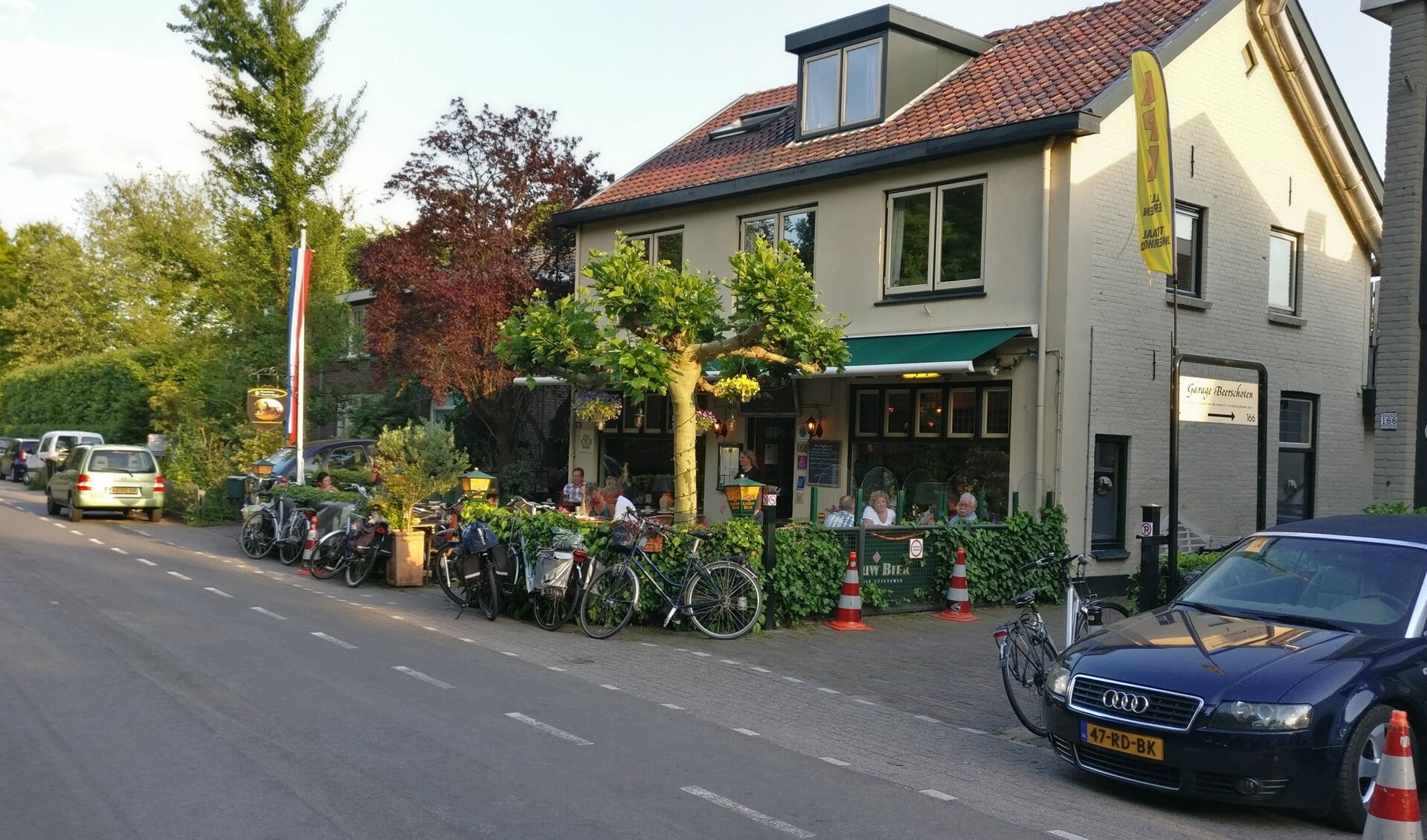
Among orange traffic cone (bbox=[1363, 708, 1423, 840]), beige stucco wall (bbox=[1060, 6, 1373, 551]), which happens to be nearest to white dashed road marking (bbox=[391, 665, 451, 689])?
orange traffic cone (bbox=[1363, 708, 1423, 840])

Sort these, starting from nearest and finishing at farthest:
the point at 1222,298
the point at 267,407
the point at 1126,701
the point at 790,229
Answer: the point at 1126,701
the point at 1222,298
the point at 790,229
the point at 267,407

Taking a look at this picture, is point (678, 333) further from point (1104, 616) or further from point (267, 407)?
point (267, 407)

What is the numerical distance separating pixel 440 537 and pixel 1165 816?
31.7ft

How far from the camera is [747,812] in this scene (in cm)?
602

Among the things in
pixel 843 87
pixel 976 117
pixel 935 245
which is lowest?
pixel 935 245

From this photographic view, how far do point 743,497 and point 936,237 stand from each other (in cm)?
627

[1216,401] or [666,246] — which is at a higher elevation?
[666,246]

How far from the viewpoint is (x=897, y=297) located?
56.3 feet

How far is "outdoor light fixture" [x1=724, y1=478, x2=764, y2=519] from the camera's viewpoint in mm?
12312

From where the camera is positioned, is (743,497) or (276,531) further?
(276,531)

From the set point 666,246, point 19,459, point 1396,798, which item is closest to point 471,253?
point 666,246

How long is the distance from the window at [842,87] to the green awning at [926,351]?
3.73 metres

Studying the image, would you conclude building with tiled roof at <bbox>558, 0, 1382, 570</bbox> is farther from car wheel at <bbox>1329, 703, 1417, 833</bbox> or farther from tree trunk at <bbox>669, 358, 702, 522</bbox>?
car wheel at <bbox>1329, 703, 1417, 833</bbox>

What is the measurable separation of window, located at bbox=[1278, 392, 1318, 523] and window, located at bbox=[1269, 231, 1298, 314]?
146 cm
